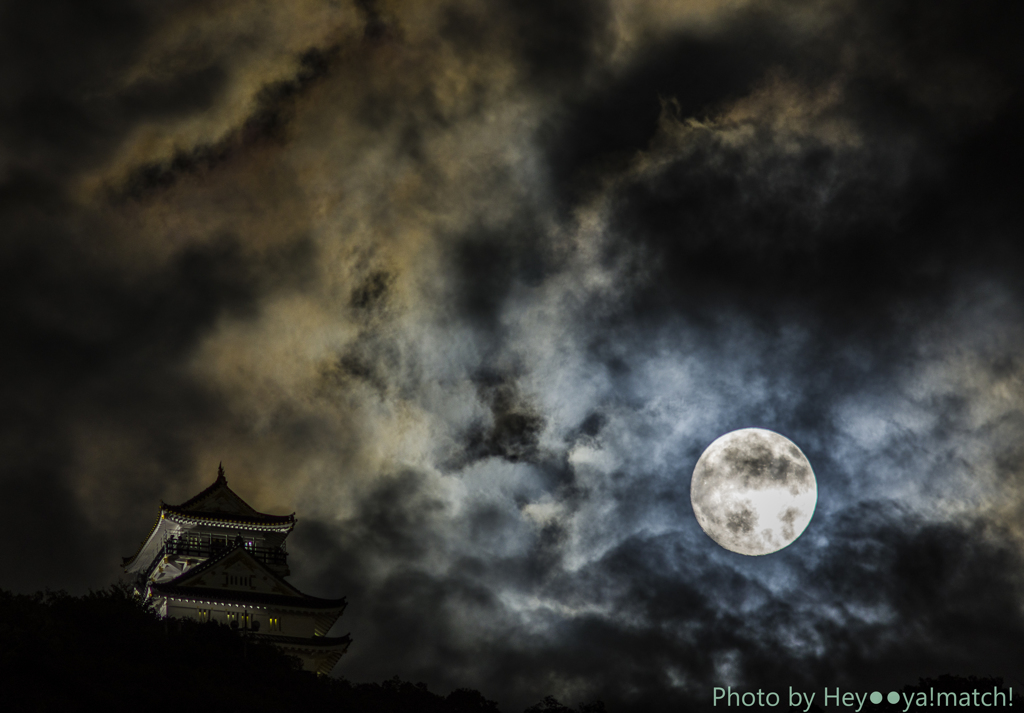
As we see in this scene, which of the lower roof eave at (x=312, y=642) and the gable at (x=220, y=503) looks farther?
the gable at (x=220, y=503)

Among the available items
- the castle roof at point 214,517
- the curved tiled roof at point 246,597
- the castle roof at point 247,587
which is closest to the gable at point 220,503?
the castle roof at point 214,517

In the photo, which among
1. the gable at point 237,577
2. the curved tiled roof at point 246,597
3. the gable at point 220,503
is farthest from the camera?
the gable at point 220,503

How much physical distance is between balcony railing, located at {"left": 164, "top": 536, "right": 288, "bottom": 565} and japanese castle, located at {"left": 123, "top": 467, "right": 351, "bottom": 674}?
2.6 inches

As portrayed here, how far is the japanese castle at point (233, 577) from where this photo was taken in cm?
5791

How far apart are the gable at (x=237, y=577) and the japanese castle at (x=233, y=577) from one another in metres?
0.06

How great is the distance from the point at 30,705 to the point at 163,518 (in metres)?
29.3

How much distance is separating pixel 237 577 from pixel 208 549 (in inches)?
238

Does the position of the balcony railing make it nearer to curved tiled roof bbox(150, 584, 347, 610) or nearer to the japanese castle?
the japanese castle

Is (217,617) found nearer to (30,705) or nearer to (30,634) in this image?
(30,634)

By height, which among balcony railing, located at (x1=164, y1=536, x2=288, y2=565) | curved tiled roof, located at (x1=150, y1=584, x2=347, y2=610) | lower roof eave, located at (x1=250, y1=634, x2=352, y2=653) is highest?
balcony railing, located at (x1=164, y1=536, x2=288, y2=565)

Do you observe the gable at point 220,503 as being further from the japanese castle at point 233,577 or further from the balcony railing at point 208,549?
the balcony railing at point 208,549

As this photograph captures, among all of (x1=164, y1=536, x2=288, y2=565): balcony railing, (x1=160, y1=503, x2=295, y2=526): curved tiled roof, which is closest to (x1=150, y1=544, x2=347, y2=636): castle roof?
(x1=164, y1=536, x2=288, y2=565): balcony railing

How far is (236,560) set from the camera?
60.5 m

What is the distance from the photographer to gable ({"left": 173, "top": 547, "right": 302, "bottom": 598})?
59188 millimetres
